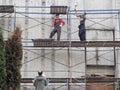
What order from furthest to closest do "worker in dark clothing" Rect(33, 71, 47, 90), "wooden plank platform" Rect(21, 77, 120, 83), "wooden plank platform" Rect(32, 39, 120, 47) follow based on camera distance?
"wooden plank platform" Rect(32, 39, 120, 47) → "wooden plank platform" Rect(21, 77, 120, 83) → "worker in dark clothing" Rect(33, 71, 47, 90)

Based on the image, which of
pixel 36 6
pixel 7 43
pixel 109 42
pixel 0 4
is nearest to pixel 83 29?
pixel 109 42

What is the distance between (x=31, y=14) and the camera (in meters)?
17.5

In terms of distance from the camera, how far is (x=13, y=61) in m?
12.7

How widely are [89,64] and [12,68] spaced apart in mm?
5103

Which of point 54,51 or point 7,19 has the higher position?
point 7,19

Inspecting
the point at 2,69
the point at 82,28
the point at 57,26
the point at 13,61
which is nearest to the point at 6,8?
the point at 57,26

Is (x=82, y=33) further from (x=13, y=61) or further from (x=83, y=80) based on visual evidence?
(x=13, y=61)

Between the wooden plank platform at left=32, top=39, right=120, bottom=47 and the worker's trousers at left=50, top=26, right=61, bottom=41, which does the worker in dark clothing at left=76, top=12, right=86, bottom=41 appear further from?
the worker's trousers at left=50, top=26, right=61, bottom=41

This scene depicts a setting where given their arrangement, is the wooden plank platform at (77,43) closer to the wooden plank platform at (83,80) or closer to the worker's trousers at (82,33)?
the worker's trousers at (82,33)

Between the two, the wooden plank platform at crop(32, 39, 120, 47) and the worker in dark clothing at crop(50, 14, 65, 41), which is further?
the worker in dark clothing at crop(50, 14, 65, 41)

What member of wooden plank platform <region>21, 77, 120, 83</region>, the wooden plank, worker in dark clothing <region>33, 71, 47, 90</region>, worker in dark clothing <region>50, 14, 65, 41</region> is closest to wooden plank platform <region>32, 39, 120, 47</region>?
worker in dark clothing <region>50, 14, 65, 41</region>

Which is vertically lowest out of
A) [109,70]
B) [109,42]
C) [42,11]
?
[109,70]

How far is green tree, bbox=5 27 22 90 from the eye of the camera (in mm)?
12555

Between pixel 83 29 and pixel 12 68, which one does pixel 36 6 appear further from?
pixel 12 68
